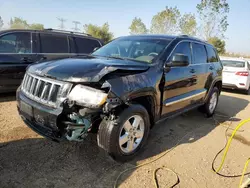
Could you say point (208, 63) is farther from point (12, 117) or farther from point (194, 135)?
point (12, 117)

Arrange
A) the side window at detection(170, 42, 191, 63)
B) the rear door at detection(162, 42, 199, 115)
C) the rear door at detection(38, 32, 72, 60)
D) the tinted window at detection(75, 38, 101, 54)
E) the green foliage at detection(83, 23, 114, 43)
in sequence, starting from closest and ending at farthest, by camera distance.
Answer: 1. the rear door at detection(162, 42, 199, 115)
2. the side window at detection(170, 42, 191, 63)
3. the rear door at detection(38, 32, 72, 60)
4. the tinted window at detection(75, 38, 101, 54)
5. the green foliage at detection(83, 23, 114, 43)

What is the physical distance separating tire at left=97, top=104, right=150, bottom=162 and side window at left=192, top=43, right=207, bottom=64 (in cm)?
216

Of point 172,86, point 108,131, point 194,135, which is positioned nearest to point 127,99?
point 108,131

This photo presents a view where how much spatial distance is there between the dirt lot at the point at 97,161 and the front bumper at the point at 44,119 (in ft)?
1.51

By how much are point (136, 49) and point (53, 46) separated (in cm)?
319

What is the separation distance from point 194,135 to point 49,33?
4.69 meters

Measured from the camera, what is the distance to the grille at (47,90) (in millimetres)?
2492

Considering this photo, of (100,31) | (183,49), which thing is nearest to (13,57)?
(183,49)

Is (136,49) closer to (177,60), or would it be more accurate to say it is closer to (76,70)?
(177,60)

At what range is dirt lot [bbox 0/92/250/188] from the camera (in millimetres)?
2521

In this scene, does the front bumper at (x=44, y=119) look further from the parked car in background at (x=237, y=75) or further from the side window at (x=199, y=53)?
the parked car in background at (x=237, y=75)

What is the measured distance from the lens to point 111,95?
8.06ft

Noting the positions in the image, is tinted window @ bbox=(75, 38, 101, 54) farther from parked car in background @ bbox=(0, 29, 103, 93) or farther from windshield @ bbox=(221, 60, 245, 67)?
windshield @ bbox=(221, 60, 245, 67)

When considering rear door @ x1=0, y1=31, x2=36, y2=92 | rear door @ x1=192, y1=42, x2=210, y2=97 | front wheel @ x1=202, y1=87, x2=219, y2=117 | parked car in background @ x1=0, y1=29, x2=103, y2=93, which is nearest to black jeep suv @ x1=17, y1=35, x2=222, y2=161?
rear door @ x1=192, y1=42, x2=210, y2=97
